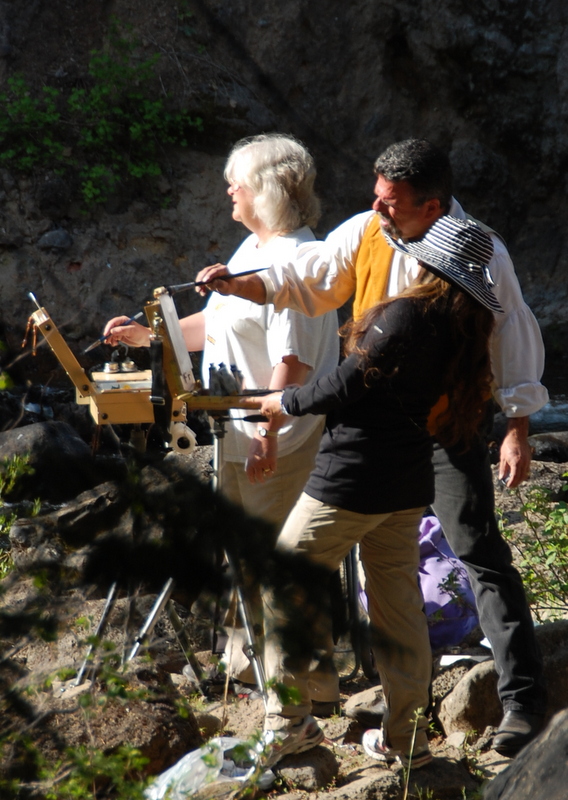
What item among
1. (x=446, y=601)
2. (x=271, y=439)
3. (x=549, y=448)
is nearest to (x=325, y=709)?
(x=446, y=601)

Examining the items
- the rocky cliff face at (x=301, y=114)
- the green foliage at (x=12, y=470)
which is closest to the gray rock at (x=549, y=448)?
the rocky cliff face at (x=301, y=114)

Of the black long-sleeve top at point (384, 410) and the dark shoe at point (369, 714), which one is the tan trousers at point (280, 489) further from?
the black long-sleeve top at point (384, 410)

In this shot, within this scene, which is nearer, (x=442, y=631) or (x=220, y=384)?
(x=220, y=384)

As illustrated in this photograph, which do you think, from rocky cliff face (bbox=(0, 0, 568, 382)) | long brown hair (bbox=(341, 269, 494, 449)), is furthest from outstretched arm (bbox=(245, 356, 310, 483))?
rocky cliff face (bbox=(0, 0, 568, 382))

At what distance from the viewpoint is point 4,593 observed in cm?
118

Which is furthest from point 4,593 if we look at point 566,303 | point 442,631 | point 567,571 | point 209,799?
point 566,303

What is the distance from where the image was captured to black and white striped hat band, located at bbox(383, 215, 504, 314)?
80.5 inches

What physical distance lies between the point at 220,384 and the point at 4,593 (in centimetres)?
123

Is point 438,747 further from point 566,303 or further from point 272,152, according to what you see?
point 566,303

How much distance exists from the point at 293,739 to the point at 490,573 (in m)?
0.70

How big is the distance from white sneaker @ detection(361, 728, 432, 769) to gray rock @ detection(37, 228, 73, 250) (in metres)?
7.63

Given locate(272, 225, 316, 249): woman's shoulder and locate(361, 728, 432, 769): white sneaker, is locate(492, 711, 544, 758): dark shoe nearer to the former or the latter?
locate(361, 728, 432, 769): white sneaker

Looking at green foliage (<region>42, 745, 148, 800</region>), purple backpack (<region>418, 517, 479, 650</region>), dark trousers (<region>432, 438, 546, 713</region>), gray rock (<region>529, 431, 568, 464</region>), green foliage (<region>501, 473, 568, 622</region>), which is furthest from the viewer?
gray rock (<region>529, 431, 568, 464</region>)

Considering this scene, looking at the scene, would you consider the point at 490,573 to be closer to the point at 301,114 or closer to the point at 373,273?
the point at 373,273
